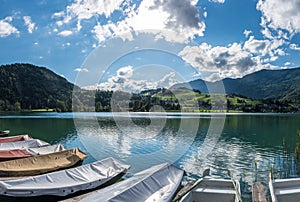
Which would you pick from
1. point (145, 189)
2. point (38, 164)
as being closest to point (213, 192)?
point (145, 189)

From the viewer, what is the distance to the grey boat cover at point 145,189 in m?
9.92

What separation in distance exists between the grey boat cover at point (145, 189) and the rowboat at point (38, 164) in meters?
7.14

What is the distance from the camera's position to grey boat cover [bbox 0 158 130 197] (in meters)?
11.5

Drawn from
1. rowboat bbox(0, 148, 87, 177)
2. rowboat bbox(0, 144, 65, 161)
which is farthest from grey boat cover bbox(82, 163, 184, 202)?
rowboat bbox(0, 144, 65, 161)

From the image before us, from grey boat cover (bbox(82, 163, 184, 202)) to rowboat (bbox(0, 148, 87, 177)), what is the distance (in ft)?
23.4

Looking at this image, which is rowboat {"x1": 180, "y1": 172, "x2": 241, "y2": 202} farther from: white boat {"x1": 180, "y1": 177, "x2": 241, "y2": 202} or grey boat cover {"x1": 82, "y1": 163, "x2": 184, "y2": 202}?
grey boat cover {"x1": 82, "y1": 163, "x2": 184, "y2": 202}

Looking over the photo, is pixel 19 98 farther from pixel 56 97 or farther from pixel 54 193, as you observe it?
pixel 54 193

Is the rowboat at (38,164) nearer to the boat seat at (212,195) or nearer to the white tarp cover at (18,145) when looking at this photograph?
the white tarp cover at (18,145)

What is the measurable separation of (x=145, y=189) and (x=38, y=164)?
9.42m

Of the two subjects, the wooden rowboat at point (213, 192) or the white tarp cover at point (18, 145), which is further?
the white tarp cover at point (18, 145)

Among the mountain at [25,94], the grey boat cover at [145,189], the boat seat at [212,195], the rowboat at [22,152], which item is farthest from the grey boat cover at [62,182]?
the mountain at [25,94]

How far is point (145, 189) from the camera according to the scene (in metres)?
11.2

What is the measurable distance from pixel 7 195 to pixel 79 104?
483 feet

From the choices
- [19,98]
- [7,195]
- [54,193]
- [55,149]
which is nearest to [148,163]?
[55,149]
